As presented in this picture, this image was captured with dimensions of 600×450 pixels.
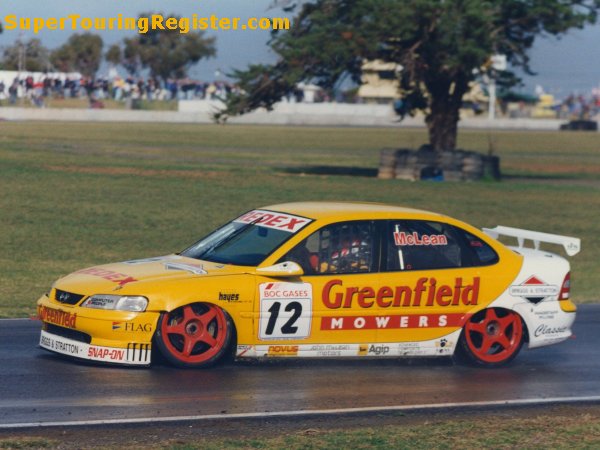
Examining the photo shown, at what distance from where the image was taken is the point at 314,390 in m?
8.69

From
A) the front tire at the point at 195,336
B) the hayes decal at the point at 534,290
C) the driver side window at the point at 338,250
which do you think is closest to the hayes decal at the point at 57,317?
the front tire at the point at 195,336

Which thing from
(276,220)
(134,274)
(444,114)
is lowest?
(134,274)

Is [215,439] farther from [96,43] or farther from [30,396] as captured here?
[96,43]

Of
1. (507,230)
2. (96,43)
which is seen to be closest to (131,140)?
(507,230)

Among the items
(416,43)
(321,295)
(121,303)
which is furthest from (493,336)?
(416,43)

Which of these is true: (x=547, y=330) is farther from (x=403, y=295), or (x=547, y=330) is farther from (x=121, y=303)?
(x=121, y=303)

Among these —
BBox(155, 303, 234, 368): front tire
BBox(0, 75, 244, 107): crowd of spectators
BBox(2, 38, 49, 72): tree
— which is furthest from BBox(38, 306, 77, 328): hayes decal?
BBox(2, 38, 49, 72): tree

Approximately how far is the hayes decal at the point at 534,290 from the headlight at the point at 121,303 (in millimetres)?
3273

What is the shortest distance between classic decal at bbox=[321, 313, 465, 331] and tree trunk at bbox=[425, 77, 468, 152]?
85.2 feet

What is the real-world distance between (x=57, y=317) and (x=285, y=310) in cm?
178

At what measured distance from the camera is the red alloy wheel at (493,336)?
9.99 metres

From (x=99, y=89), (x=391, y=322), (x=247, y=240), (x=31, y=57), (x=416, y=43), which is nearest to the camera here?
(x=391, y=322)

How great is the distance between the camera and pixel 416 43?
1328 inches

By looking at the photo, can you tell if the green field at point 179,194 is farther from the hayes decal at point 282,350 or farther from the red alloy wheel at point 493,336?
the red alloy wheel at point 493,336
